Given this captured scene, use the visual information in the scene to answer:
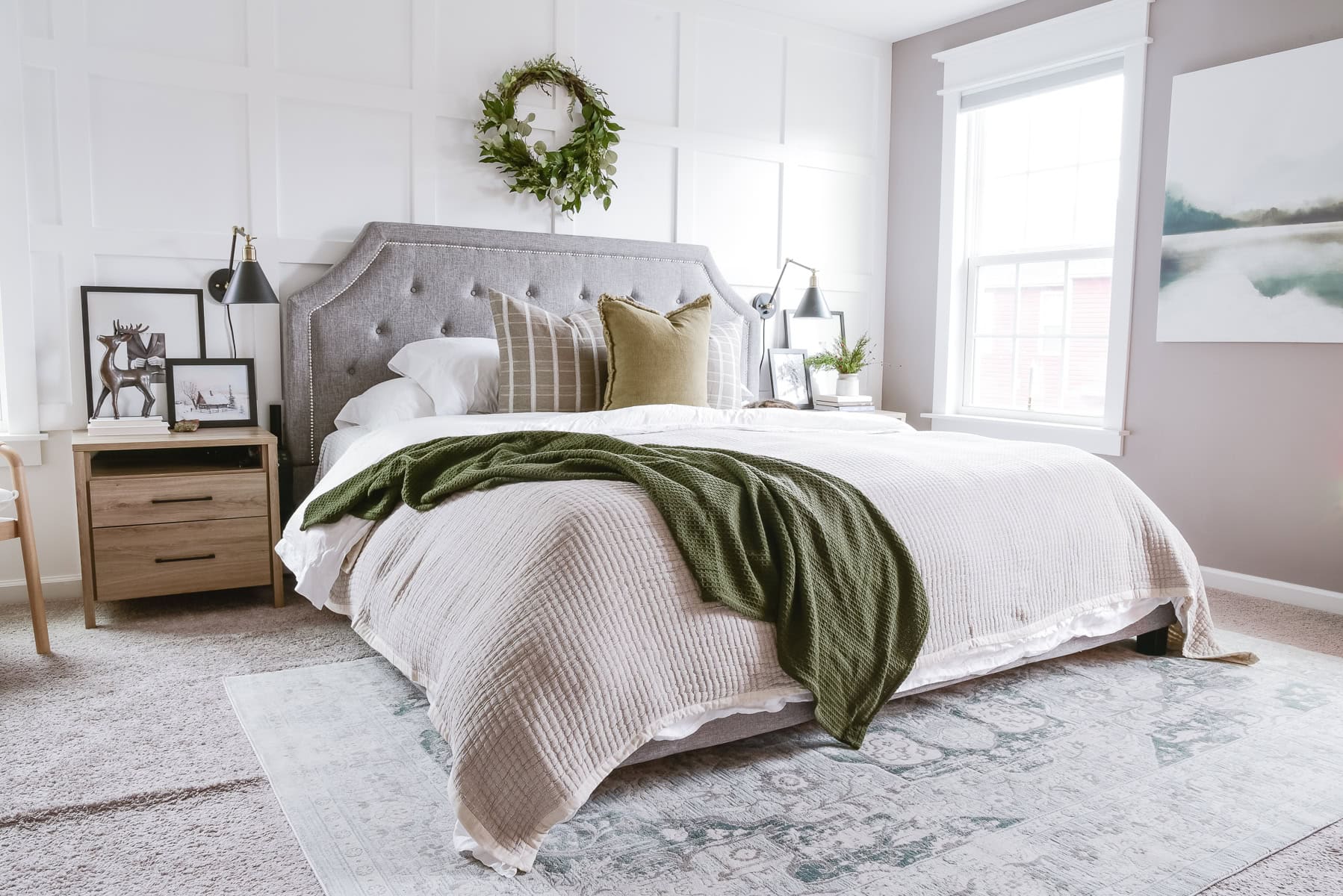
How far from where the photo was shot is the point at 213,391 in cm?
361

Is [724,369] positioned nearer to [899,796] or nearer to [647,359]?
[647,359]

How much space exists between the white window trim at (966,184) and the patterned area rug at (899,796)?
5.99 feet

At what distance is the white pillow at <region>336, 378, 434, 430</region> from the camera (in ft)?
11.4

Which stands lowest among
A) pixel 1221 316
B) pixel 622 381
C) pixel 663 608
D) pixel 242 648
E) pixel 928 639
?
pixel 242 648

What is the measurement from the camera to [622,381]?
3580 mm

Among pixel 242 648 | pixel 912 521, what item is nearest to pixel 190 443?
pixel 242 648

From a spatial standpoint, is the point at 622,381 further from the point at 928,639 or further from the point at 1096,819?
the point at 1096,819

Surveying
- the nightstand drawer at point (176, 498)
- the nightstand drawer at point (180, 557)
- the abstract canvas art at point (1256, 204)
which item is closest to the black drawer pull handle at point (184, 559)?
the nightstand drawer at point (180, 557)

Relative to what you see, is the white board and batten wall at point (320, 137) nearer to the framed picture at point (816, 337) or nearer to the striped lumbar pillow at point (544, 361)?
the framed picture at point (816, 337)

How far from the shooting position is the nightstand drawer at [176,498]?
311 centimetres

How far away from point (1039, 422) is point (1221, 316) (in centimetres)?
98

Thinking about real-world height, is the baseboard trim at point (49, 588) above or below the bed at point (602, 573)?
below

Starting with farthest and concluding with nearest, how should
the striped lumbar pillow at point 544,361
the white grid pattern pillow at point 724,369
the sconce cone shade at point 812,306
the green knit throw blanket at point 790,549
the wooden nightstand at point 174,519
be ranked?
the sconce cone shade at point 812,306
the white grid pattern pillow at point 724,369
the striped lumbar pillow at point 544,361
the wooden nightstand at point 174,519
the green knit throw blanket at point 790,549

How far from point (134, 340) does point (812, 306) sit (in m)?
2.76
